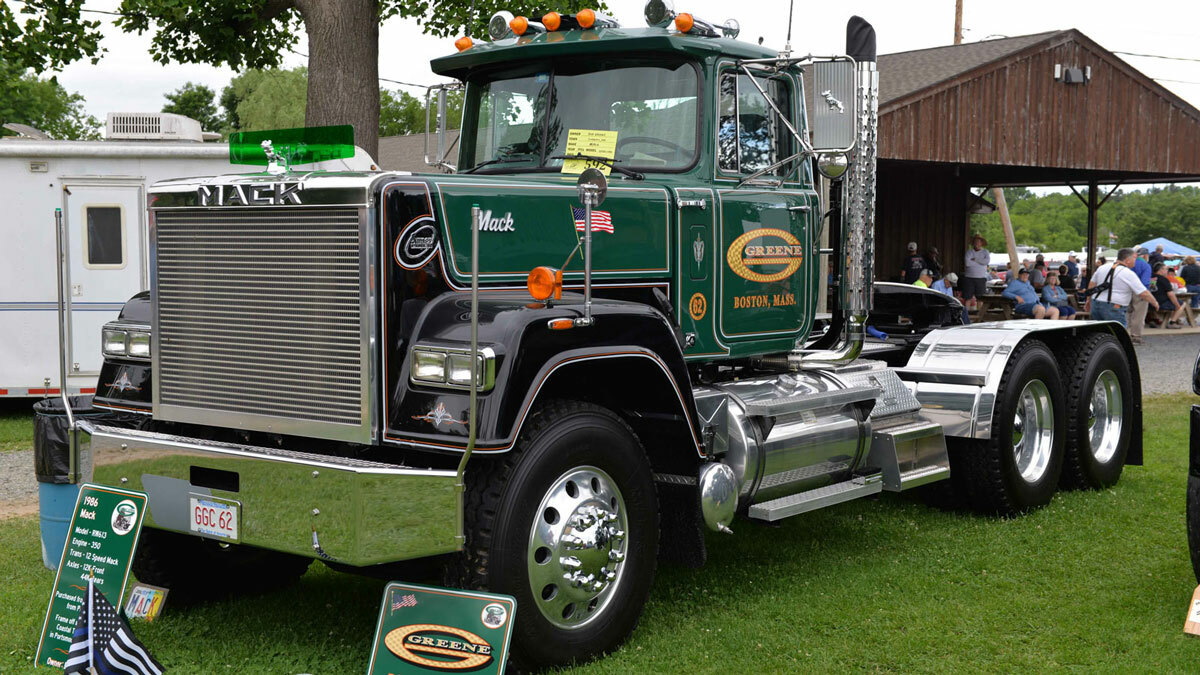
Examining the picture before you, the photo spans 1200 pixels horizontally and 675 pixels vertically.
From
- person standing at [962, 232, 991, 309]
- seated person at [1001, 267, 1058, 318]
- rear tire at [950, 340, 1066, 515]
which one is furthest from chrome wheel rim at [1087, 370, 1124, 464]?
person standing at [962, 232, 991, 309]

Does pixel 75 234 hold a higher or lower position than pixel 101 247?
higher

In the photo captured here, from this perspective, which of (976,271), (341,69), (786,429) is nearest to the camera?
(786,429)

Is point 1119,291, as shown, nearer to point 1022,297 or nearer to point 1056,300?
point 1056,300

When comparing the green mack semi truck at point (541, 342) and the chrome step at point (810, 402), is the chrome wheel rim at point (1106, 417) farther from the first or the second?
the chrome step at point (810, 402)

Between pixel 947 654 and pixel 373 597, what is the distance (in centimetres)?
269

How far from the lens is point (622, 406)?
16.6 ft

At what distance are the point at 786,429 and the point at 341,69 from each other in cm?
861

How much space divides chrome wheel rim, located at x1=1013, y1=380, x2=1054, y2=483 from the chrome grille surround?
473 cm

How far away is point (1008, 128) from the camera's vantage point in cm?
1995

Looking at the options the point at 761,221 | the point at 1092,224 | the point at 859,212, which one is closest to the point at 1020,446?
the point at 859,212

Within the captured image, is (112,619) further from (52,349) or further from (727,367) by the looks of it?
(52,349)

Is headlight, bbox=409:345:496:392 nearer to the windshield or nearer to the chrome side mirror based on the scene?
the windshield

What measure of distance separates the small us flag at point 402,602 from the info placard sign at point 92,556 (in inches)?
42.4

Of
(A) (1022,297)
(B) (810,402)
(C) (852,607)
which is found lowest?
(C) (852,607)
